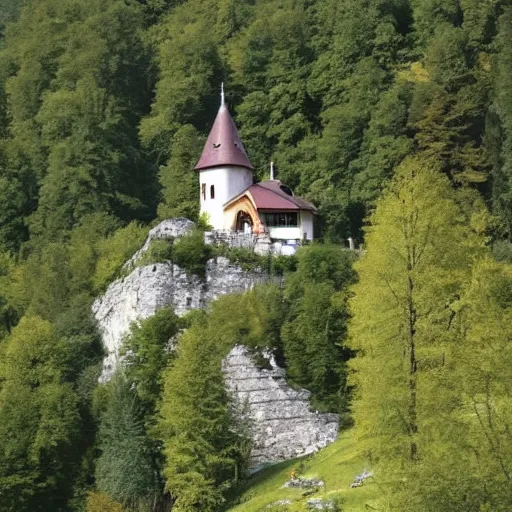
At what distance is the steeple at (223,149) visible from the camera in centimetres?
4609

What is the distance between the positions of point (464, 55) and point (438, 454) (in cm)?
3685

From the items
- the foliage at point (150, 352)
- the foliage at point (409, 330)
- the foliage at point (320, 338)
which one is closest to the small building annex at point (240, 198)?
the foliage at point (320, 338)

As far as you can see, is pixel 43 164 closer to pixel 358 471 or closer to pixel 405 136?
pixel 405 136

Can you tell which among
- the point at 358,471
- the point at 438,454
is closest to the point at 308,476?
the point at 358,471

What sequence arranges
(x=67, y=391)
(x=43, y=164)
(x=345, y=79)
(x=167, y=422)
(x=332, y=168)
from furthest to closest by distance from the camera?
1. (x=43, y=164)
2. (x=345, y=79)
3. (x=332, y=168)
4. (x=67, y=391)
5. (x=167, y=422)

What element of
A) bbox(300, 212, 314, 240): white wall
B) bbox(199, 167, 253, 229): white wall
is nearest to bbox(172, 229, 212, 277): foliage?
bbox(199, 167, 253, 229): white wall

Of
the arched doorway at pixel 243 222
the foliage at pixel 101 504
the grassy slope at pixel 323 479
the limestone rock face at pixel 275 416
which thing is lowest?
the foliage at pixel 101 504

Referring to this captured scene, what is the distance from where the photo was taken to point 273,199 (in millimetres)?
44188

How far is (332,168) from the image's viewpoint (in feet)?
163

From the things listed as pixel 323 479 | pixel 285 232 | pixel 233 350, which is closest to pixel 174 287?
pixel 233 350

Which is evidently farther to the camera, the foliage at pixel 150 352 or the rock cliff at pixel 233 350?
the foliage at pixel 150 352

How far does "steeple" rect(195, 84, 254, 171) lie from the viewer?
46094 millimetres

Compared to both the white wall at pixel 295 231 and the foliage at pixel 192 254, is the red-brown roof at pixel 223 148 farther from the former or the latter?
the foliage at pixel 192 254

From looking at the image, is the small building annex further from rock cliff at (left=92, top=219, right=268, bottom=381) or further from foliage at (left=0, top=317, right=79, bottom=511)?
foliage at (left=0, top=317, right=79, bottom=511)
